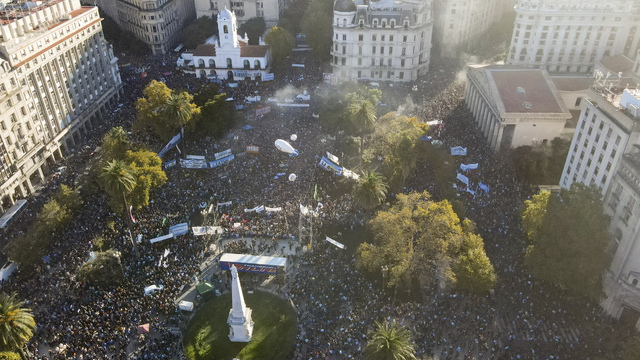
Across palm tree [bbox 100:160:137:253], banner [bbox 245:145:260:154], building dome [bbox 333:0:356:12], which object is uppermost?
building dome [bbox 333:0:356:12]

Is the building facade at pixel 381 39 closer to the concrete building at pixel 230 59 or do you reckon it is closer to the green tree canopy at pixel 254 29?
the concrete building at pixel 230 59

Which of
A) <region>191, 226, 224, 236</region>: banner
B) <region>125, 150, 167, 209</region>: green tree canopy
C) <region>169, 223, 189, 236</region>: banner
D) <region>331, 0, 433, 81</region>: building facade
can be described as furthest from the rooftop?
<region>125, 150, 167, 209</region>: green tree canopy

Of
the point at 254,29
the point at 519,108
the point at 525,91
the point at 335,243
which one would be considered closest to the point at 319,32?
the point at 254,29

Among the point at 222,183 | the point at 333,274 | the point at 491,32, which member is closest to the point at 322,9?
the point at 491,32

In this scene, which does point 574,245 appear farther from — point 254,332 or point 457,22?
point 457,22

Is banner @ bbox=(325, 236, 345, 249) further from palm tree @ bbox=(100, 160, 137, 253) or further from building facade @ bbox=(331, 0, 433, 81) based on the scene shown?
building facade @ bbox=(331, 0, 433, 81)

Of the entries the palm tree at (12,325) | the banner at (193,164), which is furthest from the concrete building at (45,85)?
the palm tree at (12,325)
